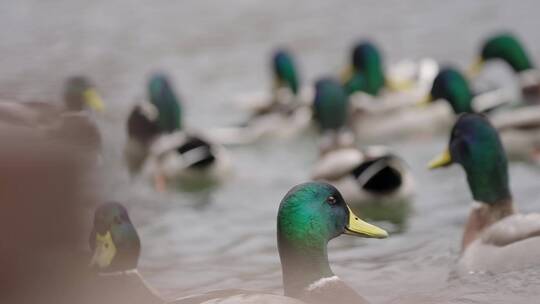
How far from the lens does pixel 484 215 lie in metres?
6.97

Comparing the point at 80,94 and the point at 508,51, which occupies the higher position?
the point at 508,51

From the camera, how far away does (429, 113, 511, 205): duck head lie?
7.01 m

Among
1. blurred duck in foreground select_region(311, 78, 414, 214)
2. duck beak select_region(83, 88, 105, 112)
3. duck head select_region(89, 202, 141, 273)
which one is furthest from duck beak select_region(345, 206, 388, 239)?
duck beak select_region(83, 88, 105, 112)

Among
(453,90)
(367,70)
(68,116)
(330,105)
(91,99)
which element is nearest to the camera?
(68,116)

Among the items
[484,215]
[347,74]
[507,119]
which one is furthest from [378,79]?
[484,215]

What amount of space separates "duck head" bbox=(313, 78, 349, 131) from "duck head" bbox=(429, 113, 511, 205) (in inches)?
146

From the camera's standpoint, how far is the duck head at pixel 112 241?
18.4 ft

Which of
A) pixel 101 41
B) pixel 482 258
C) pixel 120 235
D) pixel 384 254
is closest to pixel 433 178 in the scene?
pixel 384 254

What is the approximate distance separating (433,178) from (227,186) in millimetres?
1483

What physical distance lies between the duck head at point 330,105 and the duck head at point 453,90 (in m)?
0.86

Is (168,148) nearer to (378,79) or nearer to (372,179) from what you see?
(372,179)

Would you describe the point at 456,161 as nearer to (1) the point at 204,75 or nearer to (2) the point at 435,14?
(1) the point at 204,75

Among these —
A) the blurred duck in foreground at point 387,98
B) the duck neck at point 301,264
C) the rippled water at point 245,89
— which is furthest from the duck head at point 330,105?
the duck neck at point 301,264

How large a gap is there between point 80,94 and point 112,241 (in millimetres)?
4715
